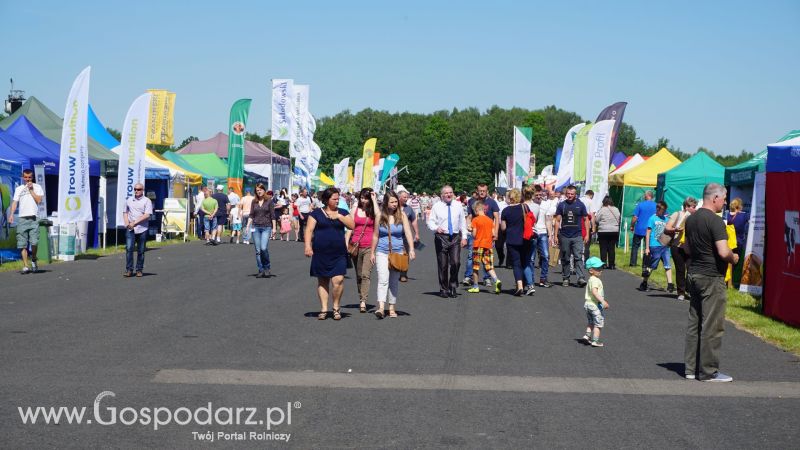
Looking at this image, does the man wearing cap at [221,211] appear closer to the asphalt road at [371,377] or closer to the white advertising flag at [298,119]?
the white advertising flag at [298,119]

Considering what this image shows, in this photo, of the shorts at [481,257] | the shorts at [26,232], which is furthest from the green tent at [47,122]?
the shorts at [481,257]

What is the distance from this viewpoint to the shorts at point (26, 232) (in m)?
17.8

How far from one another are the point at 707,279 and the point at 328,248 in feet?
16.6

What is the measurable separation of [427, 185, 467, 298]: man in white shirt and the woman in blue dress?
3.27 m

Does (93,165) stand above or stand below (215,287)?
above

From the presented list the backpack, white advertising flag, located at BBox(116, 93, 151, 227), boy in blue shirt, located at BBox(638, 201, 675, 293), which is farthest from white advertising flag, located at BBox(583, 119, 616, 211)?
white advertising flag, located at BBox(116, 93, 151, 227)

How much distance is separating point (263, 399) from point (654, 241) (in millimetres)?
11674

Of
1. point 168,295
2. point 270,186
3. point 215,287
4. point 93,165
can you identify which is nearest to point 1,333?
point 168,295

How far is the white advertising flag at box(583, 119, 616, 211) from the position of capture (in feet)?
82.4

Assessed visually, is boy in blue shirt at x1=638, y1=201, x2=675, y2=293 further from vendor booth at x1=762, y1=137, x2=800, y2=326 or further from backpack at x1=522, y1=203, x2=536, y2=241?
vendor booth at x1=762, y1=137, x2=800, y2=326

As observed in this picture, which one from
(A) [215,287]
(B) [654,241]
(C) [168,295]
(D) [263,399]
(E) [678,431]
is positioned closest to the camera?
(E) [678,431]

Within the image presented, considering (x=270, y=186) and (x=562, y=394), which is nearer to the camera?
(x=562, y=394)

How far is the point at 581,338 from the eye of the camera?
10.8m

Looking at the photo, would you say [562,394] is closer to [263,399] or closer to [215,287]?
[263,399]
